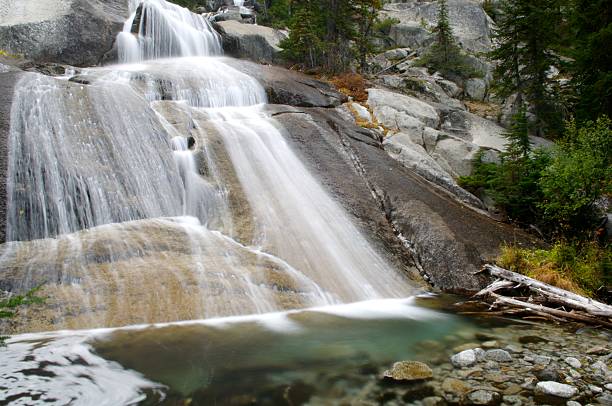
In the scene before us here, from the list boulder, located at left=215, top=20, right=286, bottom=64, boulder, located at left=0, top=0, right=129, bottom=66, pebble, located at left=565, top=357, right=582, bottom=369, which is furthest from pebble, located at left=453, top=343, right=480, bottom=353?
boulder, located at left=215, top=20, right=286, bottom=64

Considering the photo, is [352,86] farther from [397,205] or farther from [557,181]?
[557,181]

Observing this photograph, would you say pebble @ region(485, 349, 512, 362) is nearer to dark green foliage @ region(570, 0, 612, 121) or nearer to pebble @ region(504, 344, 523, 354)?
pebble @ region(504, 344, 523, 354)

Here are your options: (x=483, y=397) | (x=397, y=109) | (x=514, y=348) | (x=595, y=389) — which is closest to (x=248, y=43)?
(x=397, y=109)

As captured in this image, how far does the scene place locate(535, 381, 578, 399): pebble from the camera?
4.89 meters

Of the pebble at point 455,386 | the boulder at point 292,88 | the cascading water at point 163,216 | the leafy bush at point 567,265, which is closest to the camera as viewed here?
the pebble at point 455,386

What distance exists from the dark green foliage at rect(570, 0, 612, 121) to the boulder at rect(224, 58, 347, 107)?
952cm

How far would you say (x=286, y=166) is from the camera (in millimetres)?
13039

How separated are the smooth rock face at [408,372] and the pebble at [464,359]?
49 cm

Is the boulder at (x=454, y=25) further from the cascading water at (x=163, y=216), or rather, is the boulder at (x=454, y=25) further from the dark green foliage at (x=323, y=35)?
the cascading water at (x=163, y=216)

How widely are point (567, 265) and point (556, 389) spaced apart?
20.4 ft

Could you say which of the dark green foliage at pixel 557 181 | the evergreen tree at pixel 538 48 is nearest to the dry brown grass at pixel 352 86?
the dark green foliage at pixel 557 181

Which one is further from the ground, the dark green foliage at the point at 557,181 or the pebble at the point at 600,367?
the dark green foliage at the point at 557,181

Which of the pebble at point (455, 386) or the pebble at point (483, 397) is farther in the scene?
the pebble at point (455, 386)

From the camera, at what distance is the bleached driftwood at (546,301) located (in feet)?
25.8
